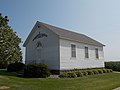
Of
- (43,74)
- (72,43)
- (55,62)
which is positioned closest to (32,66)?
(43,74)

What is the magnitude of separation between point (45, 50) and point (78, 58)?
4.85m

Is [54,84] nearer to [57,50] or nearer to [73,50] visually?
[57,50]

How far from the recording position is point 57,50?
18.8 m

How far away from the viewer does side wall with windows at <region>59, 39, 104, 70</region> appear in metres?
19.2

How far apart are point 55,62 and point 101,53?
11565 mm

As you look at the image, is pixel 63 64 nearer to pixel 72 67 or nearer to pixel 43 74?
pixel 72 67

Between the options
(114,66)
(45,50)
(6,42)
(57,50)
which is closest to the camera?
(57,50)

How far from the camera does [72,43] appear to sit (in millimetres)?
20734

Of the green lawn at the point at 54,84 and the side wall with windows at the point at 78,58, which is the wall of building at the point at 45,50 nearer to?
the side wall with windows at the point at 78,58

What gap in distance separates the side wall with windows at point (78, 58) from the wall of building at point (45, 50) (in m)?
0.77

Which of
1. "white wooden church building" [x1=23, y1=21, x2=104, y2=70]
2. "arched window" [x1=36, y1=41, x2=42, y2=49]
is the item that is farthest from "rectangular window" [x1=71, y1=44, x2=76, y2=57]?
"arched window" [x1=36, y1=41, x2=42, y2=49]

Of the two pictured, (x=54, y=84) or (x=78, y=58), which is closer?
(x=54, y=84)

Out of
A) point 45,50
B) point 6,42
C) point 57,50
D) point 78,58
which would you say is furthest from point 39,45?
point 78,58

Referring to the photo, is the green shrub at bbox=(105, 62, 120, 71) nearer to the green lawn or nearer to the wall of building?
the wall of building
